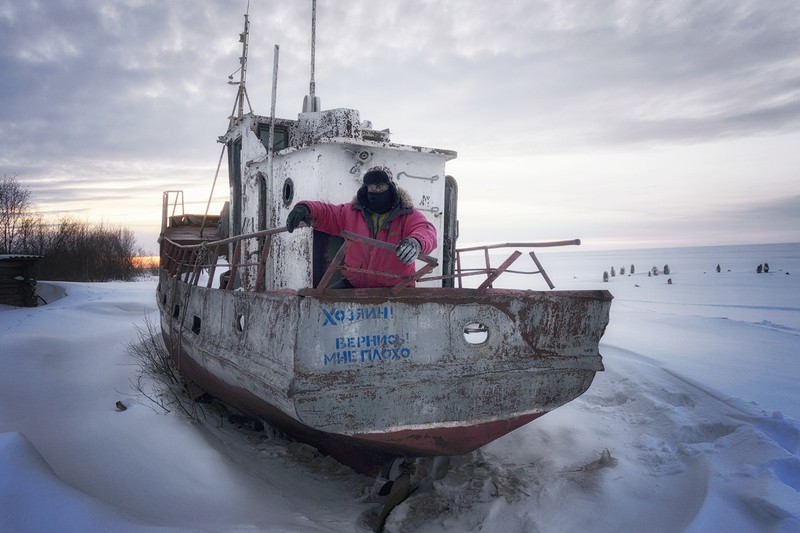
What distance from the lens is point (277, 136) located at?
6.72 meters

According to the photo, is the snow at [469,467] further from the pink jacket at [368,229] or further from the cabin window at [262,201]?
the cabin window at [262,201]

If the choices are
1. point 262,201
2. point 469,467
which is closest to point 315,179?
point 262,201

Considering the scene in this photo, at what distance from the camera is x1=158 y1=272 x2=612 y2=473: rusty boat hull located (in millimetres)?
3371

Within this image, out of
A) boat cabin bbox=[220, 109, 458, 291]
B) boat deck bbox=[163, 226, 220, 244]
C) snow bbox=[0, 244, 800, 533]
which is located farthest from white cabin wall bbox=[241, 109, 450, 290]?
boat deck bbox=[163, 226, 220, 244]

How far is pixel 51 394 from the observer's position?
5680 millimetres

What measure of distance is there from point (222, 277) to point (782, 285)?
25.5 metres

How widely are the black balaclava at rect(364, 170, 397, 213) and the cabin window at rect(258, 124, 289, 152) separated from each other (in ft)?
9.55

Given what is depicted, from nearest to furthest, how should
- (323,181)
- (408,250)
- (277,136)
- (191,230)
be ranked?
(408,250) < (323,181) < (277,136) < (191,230)

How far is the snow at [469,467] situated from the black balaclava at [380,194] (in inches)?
92.4

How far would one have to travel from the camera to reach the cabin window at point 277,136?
663cm

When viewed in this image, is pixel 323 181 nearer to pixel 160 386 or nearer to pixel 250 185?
pixel 250 185

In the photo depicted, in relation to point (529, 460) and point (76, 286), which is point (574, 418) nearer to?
point (529, 460)

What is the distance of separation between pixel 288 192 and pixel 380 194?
1.77m

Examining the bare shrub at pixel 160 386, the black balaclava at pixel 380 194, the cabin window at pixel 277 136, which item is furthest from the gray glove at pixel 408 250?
the cabin window at pixel 277 136
